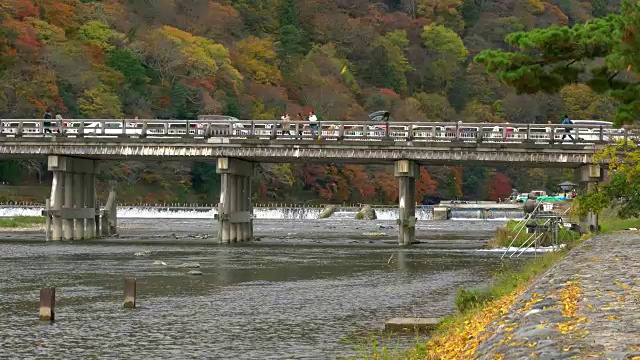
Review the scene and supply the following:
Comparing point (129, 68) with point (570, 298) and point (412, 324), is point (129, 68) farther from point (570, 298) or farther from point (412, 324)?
point (570, 298)

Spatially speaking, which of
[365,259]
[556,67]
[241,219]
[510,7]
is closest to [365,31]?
[510,7]

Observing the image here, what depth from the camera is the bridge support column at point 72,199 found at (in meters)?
57.4

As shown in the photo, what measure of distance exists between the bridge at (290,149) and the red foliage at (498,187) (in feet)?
310

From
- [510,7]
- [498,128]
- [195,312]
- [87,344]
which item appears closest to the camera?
[87,344]

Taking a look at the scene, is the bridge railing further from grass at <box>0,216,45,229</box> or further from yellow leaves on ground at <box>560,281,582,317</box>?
yellow leaves on ground at <box>560,281,582,317</box>

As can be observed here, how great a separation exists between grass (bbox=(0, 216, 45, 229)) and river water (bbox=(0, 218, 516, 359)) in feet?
75.6

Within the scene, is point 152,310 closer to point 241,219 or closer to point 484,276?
point 484,276

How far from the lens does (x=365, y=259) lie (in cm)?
4506

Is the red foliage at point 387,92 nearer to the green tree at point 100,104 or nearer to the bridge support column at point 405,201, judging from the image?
the green tree at point 100,104

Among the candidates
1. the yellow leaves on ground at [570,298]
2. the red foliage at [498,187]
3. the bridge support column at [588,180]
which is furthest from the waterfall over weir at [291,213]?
the yellow leaves on ground at [570,298]

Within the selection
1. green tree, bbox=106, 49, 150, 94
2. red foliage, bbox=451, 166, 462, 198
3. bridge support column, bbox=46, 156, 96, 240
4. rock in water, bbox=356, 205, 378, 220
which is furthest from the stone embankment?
red foliage, bbox=451, 166, 462, 198

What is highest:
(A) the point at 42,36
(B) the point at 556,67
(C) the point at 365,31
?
(C) the point at 365,31

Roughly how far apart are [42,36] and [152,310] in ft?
282

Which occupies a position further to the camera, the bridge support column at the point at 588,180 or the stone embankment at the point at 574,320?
the bridge support column at the point at 588,180
